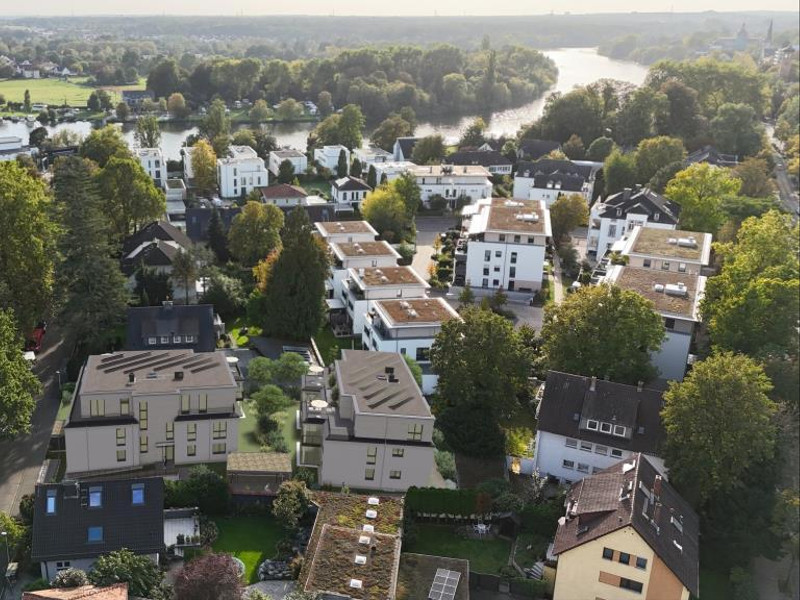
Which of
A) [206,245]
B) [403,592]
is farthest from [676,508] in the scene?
[206,245]

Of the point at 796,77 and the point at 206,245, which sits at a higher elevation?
the point at 796,77

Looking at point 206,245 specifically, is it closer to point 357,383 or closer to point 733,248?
point 357,383

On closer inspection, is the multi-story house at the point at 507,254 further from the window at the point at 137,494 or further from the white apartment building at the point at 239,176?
the window at the point at 137,494

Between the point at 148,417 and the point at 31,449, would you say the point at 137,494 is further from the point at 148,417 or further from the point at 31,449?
the point at 31,449

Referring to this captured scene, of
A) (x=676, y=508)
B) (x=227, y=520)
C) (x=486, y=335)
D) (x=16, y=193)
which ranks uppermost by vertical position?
(x=16, y=193)

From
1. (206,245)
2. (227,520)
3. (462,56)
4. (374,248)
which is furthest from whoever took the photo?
(462,56)

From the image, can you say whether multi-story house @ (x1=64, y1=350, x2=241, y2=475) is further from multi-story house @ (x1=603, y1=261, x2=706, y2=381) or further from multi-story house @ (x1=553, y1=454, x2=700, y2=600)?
multi-story house @ (x1=603, y1=261, x2=706, y2=381)

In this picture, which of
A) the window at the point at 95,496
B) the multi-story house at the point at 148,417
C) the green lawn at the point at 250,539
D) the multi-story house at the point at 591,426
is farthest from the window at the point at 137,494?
the multi-story house at the point at 591,426
